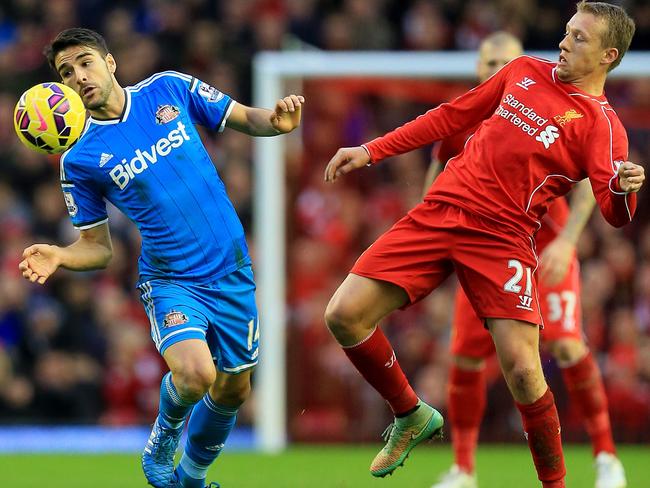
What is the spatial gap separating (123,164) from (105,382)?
691 cm

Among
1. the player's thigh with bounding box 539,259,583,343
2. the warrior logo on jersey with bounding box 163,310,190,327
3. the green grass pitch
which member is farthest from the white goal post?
the warrior logo on jersey with bounding box 163,310,190,327

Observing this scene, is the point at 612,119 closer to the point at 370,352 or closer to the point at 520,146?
the point at 520,146

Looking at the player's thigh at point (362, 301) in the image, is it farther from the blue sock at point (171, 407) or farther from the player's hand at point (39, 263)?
the player's hand at point (39, 263)

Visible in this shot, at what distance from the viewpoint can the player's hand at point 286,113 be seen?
6.09 meters

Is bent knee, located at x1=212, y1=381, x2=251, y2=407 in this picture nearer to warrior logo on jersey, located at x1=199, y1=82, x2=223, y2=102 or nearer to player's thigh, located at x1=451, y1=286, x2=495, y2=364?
warrior logo on jersey, located at x1=199, y1=82, x2=223, y2=102

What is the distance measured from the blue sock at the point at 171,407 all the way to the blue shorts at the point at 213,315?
0.20m

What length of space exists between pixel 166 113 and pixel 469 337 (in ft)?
7.90

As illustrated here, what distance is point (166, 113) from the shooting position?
616cm

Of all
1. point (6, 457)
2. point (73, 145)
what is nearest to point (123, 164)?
point (73, 145)

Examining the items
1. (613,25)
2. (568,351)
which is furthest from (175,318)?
(568,351)

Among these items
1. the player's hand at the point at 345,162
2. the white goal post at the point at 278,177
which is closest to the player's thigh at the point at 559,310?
the player's hand at the point at 345,162

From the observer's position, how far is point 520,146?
5.78m

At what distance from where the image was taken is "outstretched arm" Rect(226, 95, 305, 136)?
610cm

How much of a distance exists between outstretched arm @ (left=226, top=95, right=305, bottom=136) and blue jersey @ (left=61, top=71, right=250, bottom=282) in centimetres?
26
